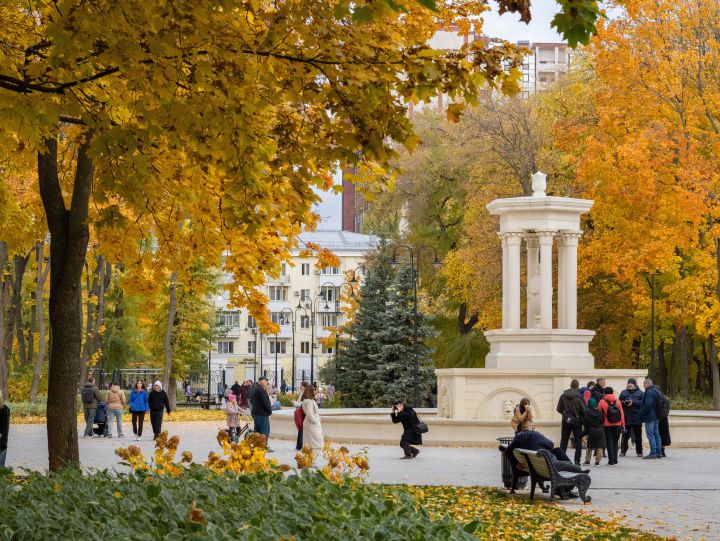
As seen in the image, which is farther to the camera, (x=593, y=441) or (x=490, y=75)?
(x=593, y=441)

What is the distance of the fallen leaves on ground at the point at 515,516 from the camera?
13406 mm

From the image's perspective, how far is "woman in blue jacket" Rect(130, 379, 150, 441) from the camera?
1331 inches

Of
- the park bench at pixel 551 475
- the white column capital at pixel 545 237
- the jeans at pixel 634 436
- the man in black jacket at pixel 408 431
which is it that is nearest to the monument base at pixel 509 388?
the jeans at pixel 634 436

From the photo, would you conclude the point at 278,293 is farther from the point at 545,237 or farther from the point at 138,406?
the point at 545,237

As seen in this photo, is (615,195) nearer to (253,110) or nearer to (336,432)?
(336,432)

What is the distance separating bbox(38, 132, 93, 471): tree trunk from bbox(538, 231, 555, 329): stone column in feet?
64.9

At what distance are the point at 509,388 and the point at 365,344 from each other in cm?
1939

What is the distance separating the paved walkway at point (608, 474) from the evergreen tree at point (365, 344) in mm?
16443

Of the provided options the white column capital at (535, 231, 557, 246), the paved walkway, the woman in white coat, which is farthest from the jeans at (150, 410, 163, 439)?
the woman in white coat

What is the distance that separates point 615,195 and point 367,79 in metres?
33.7

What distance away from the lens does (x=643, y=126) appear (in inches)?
1720

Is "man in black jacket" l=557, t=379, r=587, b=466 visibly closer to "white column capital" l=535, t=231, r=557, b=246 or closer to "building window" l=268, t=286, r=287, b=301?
"white column capital" l=535, t=231, r=557, b=246

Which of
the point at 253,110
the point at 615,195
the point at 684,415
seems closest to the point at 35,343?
the point at 615,195

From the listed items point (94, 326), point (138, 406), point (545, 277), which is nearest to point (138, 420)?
point (138, 406)
